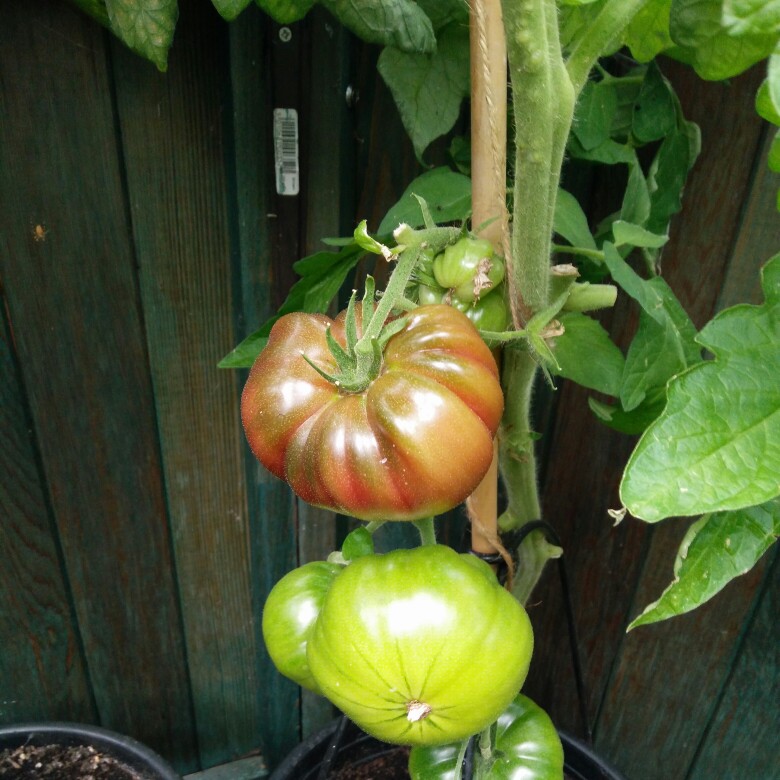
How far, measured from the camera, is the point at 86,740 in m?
0.97

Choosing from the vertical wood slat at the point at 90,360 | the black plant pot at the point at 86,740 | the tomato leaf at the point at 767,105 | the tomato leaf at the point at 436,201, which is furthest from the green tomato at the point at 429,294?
the black plant pot at the point at 86,740

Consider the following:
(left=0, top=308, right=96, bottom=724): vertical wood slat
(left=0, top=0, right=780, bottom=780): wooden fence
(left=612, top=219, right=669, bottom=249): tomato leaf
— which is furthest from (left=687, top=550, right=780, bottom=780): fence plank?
(left=0, top=308, right=96, bottom=724): vertical wood slat

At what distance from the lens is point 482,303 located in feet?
1.73

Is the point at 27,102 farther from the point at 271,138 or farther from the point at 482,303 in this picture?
the point at 482,303

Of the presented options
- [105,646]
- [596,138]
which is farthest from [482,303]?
[105,646]

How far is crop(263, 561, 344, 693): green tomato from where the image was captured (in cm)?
60

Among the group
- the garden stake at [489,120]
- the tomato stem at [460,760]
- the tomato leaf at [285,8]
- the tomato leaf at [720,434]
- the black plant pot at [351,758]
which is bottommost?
the black plant pot at [351,758]

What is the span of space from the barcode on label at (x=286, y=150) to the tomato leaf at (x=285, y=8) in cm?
20

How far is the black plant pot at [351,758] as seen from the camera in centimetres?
81

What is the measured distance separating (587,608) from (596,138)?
701 millimetres

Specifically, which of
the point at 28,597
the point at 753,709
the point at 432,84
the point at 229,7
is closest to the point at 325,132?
the point at 432,84

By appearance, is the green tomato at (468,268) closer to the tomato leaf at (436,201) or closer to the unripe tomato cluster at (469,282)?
the unripe tomato cluster at (469,282)

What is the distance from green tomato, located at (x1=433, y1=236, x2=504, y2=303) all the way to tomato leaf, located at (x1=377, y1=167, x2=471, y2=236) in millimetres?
138

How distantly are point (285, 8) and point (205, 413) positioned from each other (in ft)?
1.75
